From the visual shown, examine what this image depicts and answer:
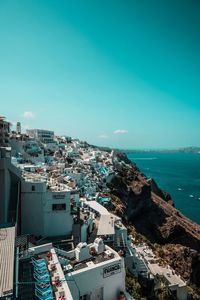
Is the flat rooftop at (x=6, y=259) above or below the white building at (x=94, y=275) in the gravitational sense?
above

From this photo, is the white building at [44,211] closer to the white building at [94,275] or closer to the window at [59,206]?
the window at [59,206]

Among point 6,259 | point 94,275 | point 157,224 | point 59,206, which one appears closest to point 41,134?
point 157,224

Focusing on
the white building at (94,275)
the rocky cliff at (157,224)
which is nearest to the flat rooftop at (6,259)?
the white building at (94,275)

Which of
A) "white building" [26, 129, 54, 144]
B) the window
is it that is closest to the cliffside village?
the window

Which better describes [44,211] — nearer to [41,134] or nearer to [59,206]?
[59,206]

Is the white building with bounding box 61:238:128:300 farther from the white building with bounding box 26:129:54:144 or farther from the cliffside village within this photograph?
the white building with bounding box 26:129:54:144

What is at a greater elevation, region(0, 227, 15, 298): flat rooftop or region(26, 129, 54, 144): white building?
region(26, 129, 54, 144): white building
